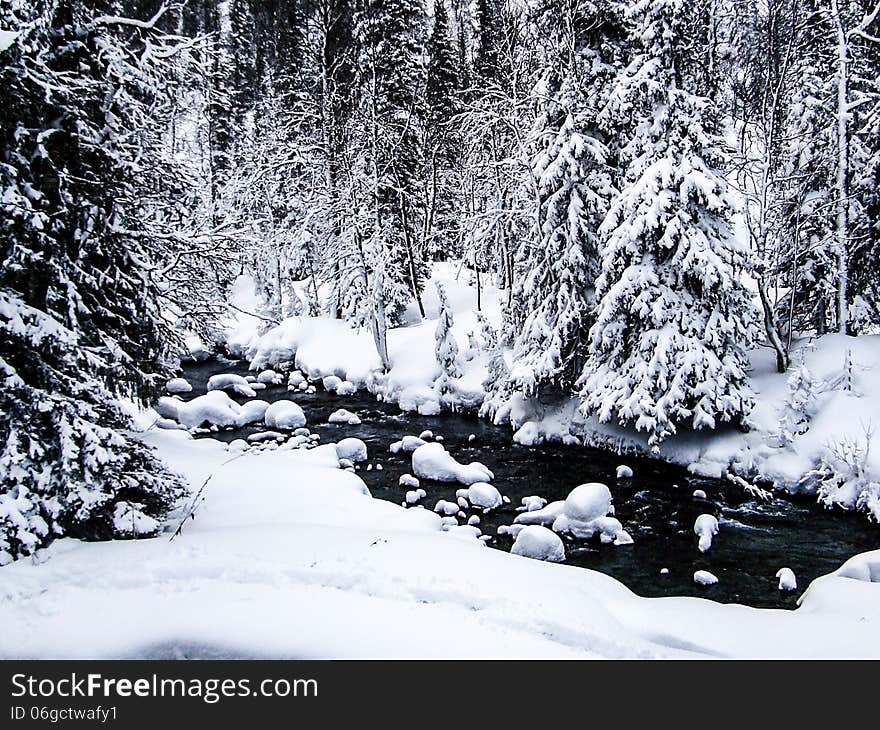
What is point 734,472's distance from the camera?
13867 millimetres

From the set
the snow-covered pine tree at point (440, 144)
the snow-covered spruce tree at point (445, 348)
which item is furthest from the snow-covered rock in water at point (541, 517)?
the snow-covered pine tree at point (440, 144)

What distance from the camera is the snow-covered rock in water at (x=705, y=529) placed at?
10.7m

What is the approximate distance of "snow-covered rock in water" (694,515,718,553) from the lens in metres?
10.7

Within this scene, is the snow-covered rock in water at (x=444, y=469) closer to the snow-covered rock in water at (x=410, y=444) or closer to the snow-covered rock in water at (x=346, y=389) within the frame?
the snow-covered rock in water at (x=410, y=444)

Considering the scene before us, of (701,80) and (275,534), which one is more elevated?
(701,80)

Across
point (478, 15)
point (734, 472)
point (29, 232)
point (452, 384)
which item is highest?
point (478, 15)

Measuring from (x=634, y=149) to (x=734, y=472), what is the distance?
8346mm

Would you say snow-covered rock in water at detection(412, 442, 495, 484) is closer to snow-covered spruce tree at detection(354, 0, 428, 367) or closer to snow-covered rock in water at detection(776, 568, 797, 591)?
snow-covered rock in water at detection(776, 568, 797, 591)

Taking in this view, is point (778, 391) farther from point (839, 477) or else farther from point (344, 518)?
point (344, 518)

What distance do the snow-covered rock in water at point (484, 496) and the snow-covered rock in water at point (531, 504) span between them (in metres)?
0.51

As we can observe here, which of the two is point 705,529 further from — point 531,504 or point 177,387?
point 177,387

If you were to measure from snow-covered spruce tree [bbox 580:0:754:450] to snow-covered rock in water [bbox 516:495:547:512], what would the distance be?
10.7 feet
